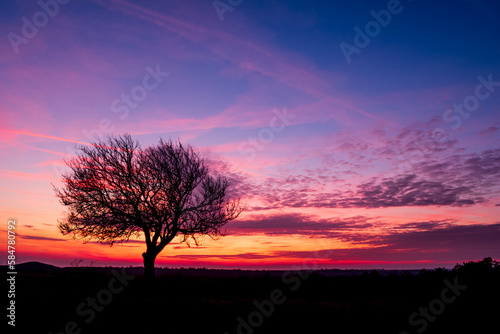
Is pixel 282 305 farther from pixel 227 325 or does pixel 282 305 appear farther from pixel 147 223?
pixel 147 223

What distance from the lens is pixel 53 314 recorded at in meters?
12.6

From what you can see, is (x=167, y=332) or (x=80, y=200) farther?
(x=80, y=200)

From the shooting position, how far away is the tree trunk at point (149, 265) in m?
23.0

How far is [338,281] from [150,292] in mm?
12904

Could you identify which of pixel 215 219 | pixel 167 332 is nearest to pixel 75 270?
pixel 215 219
